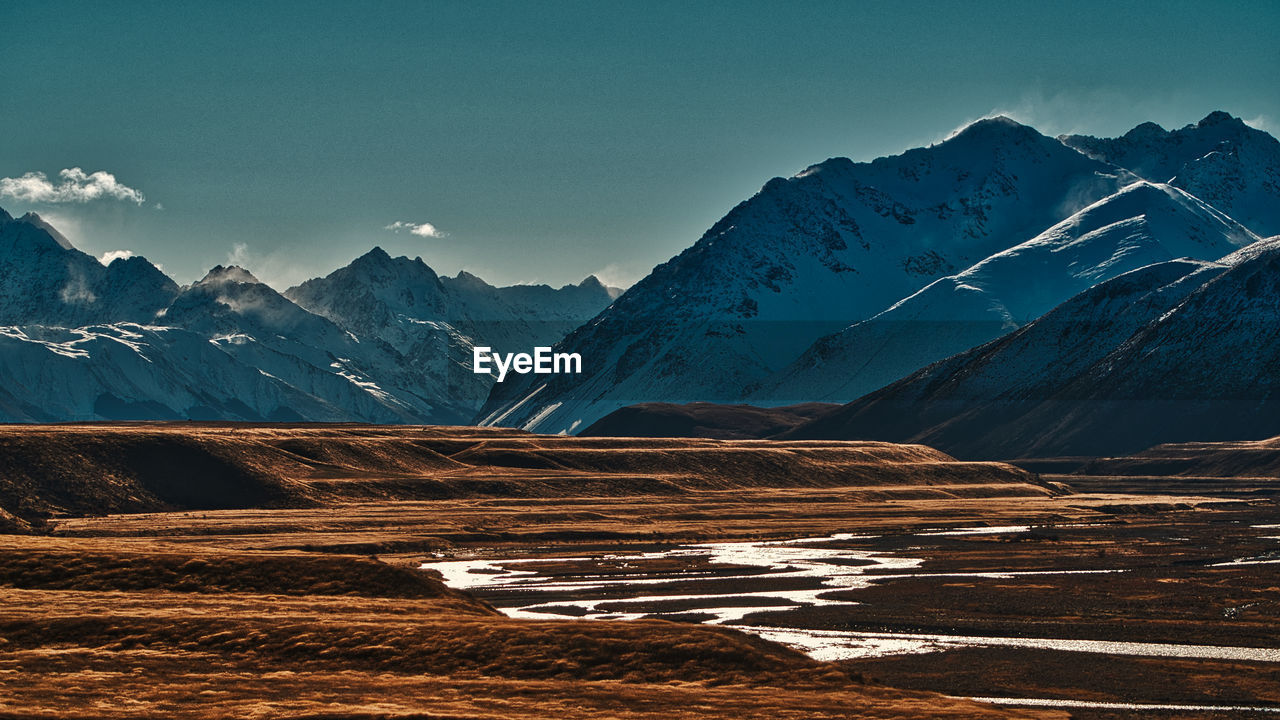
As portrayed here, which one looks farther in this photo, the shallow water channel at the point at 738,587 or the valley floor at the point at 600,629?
the shallow water channel at the point at 738,587

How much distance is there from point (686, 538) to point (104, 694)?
90906 mm

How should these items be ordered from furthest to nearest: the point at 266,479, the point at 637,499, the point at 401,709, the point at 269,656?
1. the point at 637,499
2. the point at 266,479
3. the point at 269,656
4. the point at 401,709

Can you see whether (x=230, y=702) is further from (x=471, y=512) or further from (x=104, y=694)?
(x=471, y=512)

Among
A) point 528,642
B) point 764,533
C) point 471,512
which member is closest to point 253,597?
point 528,642

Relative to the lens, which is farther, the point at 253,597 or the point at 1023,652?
the point at 253,597

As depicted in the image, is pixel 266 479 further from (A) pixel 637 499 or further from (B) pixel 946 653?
(B) pixel 946 653

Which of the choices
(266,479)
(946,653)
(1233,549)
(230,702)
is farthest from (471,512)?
(230,702)

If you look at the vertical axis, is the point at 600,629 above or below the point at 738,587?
above

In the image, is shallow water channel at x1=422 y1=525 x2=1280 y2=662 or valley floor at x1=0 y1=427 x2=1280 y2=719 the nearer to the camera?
valley floor at x1=0 y1=427 x2=1280 y2=719

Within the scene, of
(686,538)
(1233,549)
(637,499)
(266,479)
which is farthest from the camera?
(637,499)

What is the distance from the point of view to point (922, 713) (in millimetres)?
48062

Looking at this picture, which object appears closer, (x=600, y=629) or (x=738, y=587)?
(x=600, y=629)

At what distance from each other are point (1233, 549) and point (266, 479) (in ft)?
373

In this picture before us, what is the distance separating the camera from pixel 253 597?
69438mm
